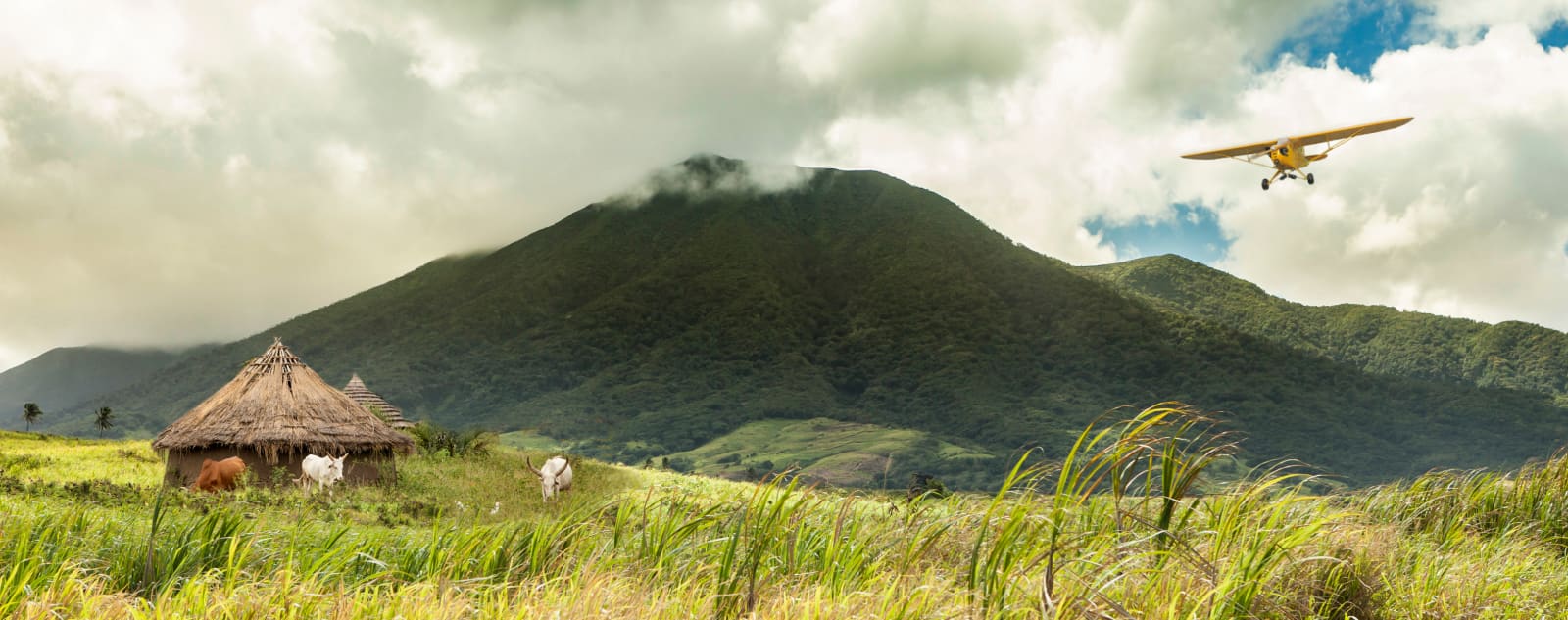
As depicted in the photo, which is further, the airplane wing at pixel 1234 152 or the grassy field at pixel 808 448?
the grassy field at pixel 808 448

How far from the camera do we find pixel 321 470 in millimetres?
20188

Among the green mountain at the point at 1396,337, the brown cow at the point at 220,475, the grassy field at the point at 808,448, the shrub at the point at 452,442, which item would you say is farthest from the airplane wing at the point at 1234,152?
the green mountain at the point at 1396,337

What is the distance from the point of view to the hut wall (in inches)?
845

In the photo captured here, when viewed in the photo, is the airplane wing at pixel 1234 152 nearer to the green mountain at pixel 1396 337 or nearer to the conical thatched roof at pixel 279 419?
the conical thatched roof at pixel 279 419

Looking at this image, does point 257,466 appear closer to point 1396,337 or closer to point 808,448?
point 808,448

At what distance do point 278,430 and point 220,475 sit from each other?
274cm

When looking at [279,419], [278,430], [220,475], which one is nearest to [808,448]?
[279,419]

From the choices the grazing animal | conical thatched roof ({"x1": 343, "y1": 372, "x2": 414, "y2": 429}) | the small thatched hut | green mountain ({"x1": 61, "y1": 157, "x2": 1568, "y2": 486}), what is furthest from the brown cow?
green mountain ({"x1": 61, "y1": 157, "x2": 1568, "y2": 486})

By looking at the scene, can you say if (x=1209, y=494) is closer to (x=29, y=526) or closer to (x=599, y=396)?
(x=29, y=526)

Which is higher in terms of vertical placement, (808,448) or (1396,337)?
(1396,337)

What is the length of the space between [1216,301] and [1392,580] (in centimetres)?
15020

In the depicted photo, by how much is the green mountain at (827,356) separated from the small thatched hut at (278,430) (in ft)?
254

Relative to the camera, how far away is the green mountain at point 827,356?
11519cm

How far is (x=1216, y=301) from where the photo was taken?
14612 centimetres
